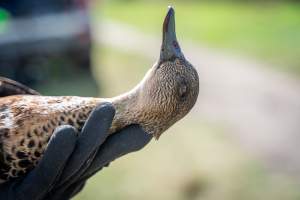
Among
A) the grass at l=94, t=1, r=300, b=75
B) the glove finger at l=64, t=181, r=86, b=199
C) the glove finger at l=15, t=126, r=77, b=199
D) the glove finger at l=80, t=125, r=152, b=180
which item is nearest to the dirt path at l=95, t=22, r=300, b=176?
the grass at l=94, t=1, r=300, b=75

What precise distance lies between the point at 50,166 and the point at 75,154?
0.31ft

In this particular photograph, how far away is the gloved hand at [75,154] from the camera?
7.65ft

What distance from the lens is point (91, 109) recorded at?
2.43 m

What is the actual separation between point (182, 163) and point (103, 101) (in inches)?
168

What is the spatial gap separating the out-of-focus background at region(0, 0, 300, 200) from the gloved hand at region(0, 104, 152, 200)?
3.45m

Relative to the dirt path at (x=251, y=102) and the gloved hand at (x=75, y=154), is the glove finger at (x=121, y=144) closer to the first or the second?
the gloved hand at (x=75, y=154)

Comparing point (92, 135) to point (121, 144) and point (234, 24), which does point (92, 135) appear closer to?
point (121, 144)

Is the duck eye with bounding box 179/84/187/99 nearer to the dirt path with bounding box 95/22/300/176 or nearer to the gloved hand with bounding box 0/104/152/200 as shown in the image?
the gloved hand with bounding box 0/104/152/200

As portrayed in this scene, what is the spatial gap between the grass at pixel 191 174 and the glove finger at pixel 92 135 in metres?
3.50

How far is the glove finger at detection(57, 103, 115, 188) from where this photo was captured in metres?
2.33

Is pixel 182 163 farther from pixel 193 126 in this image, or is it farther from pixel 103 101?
pixel 103 101

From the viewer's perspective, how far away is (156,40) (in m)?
13.6

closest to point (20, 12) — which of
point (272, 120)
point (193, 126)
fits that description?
point (193, 126)

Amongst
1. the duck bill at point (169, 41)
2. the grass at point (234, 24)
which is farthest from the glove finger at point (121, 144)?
the grass at point (234, 24)
